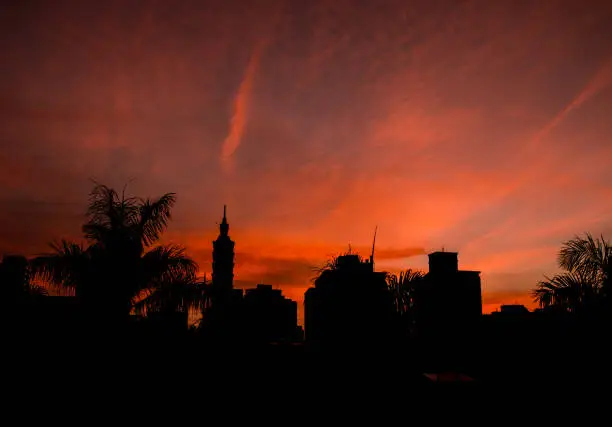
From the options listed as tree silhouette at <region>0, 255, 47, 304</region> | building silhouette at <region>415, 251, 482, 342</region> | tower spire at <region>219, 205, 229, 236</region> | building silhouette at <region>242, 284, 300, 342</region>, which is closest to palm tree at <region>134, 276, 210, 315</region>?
tree silhouette at <region>0, 255, 47, 304</region>

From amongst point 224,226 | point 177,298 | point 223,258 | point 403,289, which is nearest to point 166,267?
point 177,298

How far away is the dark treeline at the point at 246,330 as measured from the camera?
9312 mm

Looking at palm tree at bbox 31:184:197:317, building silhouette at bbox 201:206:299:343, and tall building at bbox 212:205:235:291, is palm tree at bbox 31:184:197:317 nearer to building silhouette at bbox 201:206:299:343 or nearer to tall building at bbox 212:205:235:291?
building silhouette at bbox 201:206:299:343

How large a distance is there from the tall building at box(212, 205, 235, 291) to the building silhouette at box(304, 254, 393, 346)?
117m

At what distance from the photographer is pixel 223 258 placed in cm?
12888

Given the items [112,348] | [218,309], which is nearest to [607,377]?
[218,309]

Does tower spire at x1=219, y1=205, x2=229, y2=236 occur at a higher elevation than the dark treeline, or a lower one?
higher

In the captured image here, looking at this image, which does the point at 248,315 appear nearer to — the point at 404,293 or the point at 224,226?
the point at 404,293

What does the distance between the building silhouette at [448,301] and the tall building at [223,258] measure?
382ft

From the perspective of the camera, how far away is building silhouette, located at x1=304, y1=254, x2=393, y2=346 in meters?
9.48

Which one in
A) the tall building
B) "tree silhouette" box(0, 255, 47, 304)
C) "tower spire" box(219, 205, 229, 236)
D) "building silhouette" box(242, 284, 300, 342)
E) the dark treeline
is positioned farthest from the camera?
"tower spire" box(219, 205, 229, 236)

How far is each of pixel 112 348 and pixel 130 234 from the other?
108 inches

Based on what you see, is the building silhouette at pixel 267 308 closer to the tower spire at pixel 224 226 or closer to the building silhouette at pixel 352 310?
the building silhouette at pixel 352 310

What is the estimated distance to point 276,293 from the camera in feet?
95.2
